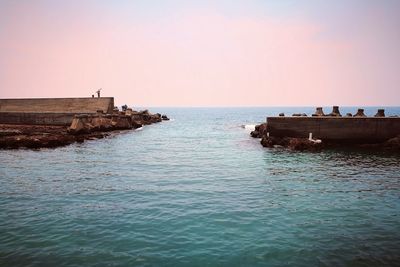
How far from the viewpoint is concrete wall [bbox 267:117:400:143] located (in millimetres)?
30750

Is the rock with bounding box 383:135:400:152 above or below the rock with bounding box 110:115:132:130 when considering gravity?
below

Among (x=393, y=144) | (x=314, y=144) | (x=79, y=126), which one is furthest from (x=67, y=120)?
(x=393, y=144)

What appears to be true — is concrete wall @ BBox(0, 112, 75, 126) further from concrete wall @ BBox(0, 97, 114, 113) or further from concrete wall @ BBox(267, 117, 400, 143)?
concrete wall @ BBox(267, 117, 400, 143)

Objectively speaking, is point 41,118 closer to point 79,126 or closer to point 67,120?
point 67,120

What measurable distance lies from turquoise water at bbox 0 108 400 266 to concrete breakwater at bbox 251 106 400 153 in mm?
7469

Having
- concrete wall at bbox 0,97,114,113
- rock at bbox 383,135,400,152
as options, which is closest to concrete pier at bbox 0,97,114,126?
concrete wall at bbox 0,97,114,113

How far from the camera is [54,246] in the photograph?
950 centimetres

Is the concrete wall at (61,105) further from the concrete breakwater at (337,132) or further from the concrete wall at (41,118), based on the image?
the concrete breakwater at (337,132)

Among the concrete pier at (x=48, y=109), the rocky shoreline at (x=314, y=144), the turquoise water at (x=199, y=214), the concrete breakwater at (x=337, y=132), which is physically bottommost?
the turquoise water at (x=199, y=214)

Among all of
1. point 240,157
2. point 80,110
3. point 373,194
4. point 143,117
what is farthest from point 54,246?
point 143,117

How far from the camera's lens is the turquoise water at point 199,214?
9.01m

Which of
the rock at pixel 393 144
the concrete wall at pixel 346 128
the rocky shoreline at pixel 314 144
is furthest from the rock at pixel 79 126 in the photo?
the rock at pixel 393 144

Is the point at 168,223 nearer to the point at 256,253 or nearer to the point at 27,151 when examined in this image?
the point at 256,253

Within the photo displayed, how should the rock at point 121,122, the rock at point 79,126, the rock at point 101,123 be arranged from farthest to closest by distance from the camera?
the rock at point 121,122, the rock at point 101,123, the rock at point 79,126
